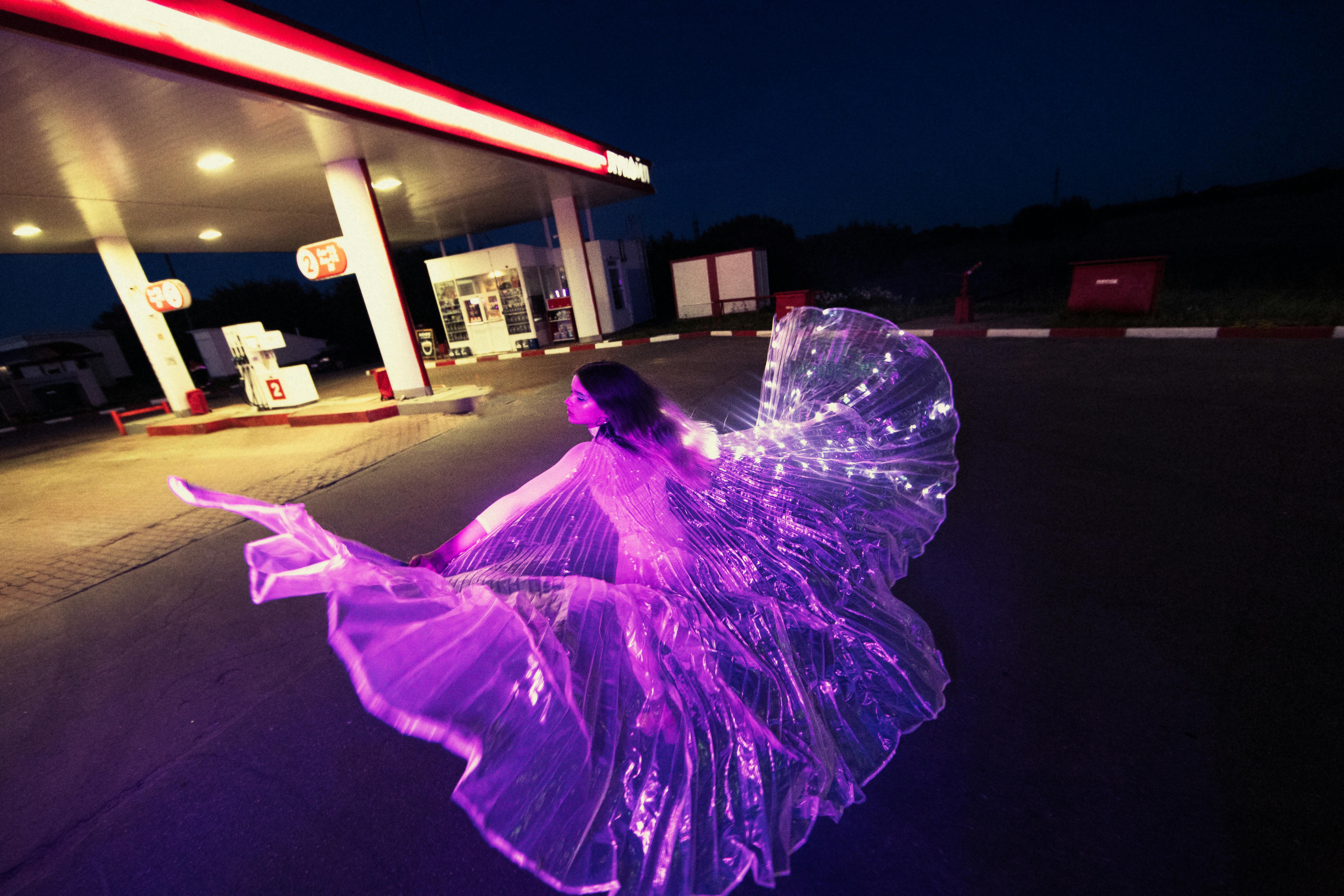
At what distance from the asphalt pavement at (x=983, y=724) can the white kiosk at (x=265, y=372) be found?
7391 millimetres

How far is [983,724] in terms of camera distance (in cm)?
188

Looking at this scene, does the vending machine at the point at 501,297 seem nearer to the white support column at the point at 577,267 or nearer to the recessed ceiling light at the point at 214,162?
the white support column at the point at 577,267

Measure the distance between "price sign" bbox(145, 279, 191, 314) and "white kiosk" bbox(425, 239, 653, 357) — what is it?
25.9 feet

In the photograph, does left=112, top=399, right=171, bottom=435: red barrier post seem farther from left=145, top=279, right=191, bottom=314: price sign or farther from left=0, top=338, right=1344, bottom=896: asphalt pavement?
left=0, top=338, right=1344, bottom=896: asphalt pavement

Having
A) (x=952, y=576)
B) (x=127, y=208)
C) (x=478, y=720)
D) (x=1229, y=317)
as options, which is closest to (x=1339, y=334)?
(x=1229, y=317)

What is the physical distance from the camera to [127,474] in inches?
297

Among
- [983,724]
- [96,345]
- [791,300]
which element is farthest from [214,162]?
[96,345]

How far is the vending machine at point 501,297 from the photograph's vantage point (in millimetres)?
17016

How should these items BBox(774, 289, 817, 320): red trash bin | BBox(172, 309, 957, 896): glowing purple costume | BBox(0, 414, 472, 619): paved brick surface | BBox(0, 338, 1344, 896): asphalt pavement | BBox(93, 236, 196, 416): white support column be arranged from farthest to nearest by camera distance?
BBox(774, 289, 817, 320): red trash bin → BBox(93, 236, 196, 416): white support column → BBox(0, 414, 472, 619): paved brick surface → BBox(0, 338, 1344, 896): asphalt pavement → BBox(172, 309, 957, 896): glowing purple costume

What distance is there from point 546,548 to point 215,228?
1577 centimetres

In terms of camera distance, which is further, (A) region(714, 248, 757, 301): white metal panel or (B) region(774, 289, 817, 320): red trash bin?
(A) region(714, 248, 757, 301): white metal panel

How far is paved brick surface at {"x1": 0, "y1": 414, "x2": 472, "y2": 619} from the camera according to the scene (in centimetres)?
441

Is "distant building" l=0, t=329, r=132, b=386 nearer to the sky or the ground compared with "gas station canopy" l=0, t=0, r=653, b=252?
nearer to the ground

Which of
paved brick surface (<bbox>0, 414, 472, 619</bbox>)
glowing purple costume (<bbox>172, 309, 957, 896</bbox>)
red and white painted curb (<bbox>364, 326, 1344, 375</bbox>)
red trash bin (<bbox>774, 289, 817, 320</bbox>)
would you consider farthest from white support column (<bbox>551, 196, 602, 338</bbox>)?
glowing purple costume (<bbox>172, 309, 957, 896</bbox>)
